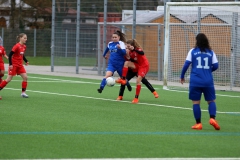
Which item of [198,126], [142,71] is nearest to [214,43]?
[142,71]

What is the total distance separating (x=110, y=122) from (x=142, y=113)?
1.74 m

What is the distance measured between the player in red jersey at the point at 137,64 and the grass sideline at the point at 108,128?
55cm

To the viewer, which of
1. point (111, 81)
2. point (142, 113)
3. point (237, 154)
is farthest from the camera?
point (111, 81)

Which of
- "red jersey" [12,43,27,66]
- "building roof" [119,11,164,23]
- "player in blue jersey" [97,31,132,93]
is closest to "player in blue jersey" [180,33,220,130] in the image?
"player in blue jersey" [97,31,132,93]

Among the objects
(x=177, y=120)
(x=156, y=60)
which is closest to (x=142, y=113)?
(x=177, y=120)

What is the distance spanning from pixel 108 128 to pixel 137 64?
5183 mm

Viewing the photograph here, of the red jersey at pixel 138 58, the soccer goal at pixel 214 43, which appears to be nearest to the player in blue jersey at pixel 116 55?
the red jersey at pixel 138 58

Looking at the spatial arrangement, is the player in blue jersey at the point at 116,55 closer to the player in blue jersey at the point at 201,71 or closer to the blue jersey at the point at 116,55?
the blue jersey at the point at 116,55

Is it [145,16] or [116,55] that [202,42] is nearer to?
[116,55]

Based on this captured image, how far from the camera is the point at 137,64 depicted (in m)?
15.7

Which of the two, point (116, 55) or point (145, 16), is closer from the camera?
point (116, 55)

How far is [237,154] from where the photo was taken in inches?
Answer: 334

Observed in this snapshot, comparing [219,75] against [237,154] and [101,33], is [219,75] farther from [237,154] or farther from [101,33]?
[237,154]

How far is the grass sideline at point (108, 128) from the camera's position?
28.1 feet
